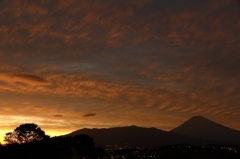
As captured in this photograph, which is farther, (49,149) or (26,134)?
(26,134)

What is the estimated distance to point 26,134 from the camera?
81312 mm

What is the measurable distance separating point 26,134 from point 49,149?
1616 cm

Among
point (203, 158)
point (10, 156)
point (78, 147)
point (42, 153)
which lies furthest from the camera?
point (203, 158)

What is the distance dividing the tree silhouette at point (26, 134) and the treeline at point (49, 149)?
4281mm

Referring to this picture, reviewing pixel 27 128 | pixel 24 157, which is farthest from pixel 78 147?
pixel 24 157

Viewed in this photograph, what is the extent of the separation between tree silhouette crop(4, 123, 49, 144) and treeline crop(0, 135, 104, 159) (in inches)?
169

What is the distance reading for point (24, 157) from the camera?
204 ft

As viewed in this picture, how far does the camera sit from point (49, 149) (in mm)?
67500

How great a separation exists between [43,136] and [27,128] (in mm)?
4346

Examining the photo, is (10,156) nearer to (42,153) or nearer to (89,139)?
(42,153)

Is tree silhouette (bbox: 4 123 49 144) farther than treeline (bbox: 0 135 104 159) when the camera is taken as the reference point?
Yes

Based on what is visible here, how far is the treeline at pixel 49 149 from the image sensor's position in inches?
2411

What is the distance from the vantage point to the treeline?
61250mm

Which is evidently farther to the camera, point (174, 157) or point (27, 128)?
point (174, 157)
